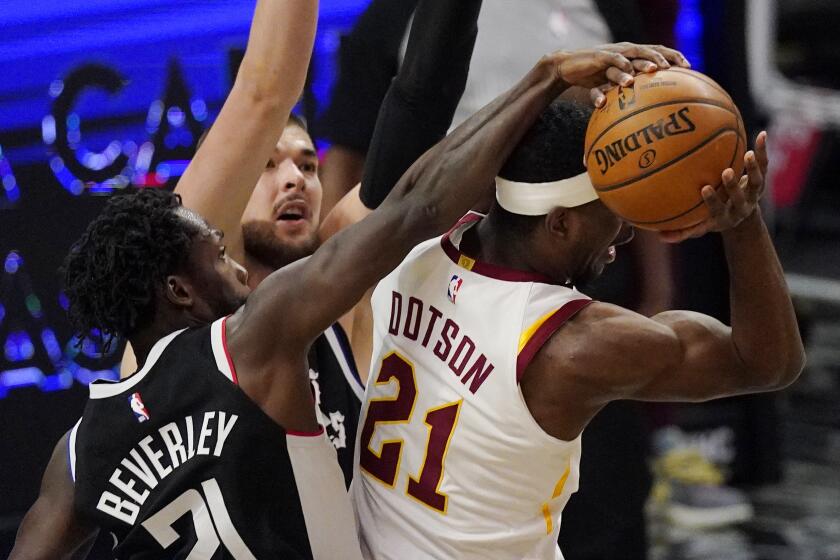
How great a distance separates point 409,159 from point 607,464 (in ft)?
5.97

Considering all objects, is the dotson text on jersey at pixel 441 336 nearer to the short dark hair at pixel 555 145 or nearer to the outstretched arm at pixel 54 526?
the short dark hair at pixel 555 145

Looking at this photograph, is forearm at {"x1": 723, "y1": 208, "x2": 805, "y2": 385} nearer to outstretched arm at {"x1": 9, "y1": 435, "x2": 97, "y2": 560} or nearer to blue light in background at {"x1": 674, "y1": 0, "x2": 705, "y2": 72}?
outstretched arm at {"x1": 9, "y1": 435, "x2": 97, "y2": 560}

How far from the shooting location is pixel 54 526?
2947 mm

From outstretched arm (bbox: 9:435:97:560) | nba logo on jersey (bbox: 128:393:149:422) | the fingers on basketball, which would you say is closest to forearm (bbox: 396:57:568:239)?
the fingers on basketball

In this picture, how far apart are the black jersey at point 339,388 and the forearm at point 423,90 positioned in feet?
1.33

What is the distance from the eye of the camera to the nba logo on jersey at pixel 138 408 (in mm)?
2777

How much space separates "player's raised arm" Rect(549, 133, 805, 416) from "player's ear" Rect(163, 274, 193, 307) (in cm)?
82

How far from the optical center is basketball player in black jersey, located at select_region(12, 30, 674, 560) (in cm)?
265

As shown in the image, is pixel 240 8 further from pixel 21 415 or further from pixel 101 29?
pixel 21 415

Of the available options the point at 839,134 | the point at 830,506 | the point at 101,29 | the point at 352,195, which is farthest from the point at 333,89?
the point at 839,134

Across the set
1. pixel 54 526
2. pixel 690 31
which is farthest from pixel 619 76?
pixel 690 31

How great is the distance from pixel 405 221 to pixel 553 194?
0.30 m

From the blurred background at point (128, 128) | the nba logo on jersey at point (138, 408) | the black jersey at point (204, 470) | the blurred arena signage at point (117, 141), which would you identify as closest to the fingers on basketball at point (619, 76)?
the black jersey at point (204, 470)

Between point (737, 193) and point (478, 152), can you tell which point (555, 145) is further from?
point (737, 193)
